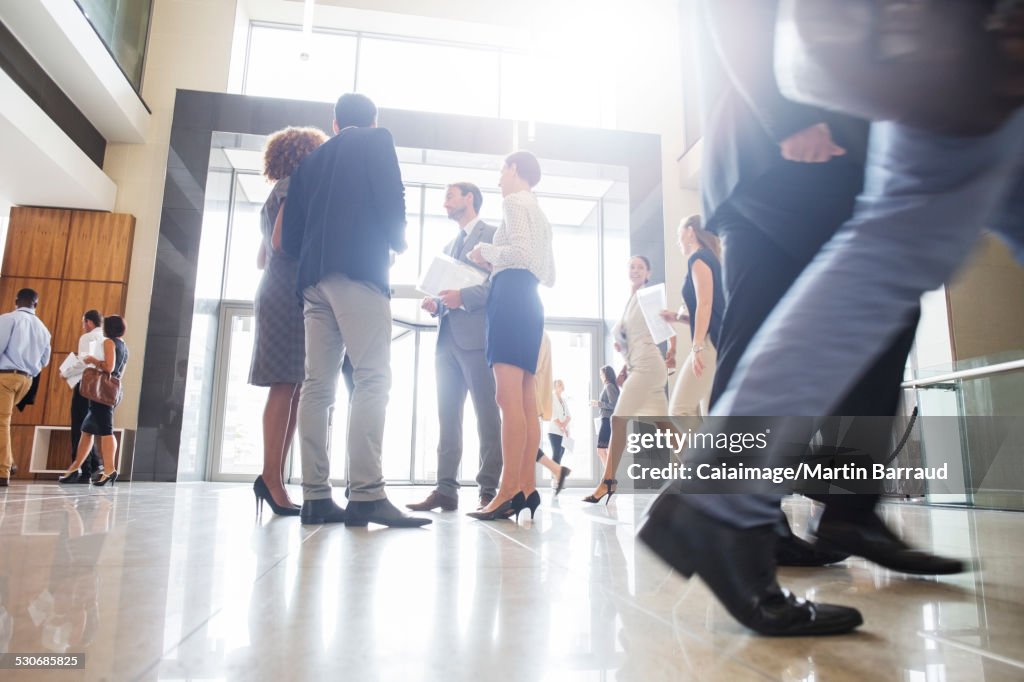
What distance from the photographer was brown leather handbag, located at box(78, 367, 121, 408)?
452cm

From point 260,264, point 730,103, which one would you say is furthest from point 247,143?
point 730,103

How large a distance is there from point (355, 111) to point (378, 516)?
1.32 metres

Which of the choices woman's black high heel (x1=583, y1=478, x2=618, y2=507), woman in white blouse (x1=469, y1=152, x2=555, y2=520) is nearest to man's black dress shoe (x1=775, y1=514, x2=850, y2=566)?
woman in white blouse (x1=469, y1=152, x2=555, y2=520)

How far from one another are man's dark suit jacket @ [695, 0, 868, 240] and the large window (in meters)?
7.31

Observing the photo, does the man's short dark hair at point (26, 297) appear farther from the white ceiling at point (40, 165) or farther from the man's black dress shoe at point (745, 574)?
the man's black dress shoe at point (745, 574)

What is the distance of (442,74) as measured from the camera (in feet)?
27.3

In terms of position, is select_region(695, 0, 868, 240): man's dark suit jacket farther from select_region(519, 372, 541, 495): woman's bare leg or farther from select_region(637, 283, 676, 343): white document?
select_region(637, 283, 676, 343): white document

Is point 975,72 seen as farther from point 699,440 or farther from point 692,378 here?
point 692,378

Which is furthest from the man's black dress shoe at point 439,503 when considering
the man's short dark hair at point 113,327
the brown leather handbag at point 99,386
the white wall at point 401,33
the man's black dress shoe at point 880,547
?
the white wall at point 401,33

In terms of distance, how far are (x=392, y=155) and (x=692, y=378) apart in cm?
163

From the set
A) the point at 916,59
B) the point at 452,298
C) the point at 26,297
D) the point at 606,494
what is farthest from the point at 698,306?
the point at 26,297

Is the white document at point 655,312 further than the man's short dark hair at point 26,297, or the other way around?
the man's short dark hair at point 26,297

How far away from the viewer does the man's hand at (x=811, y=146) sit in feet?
A: 2.80

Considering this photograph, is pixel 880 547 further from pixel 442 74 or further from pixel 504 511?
pixel 442 74
